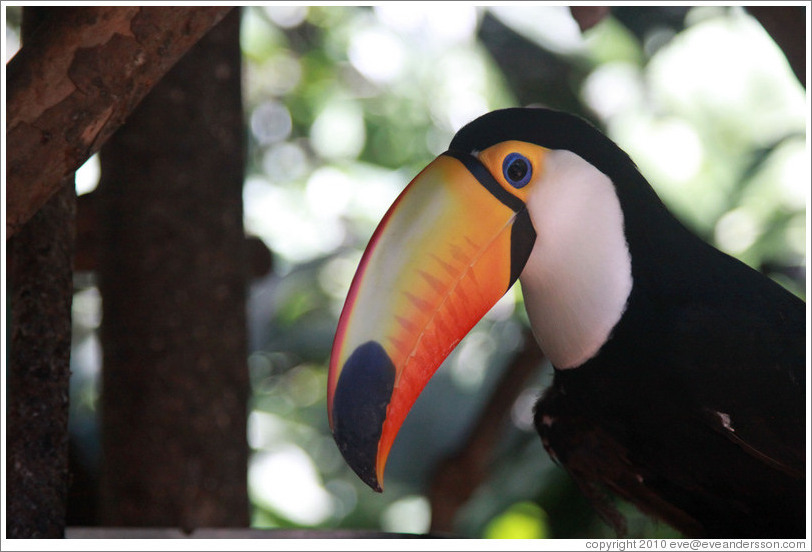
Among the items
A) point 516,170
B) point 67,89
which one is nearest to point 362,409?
point 516,170

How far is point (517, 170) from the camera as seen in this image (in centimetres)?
135

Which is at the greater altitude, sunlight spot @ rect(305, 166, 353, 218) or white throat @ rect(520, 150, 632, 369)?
sunlight spot @ rect(305, 166, 353, 218)

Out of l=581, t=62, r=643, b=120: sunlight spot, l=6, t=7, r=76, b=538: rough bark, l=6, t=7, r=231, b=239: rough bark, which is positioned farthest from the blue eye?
l=581, t=62, r=643, b=120: sunlight spot

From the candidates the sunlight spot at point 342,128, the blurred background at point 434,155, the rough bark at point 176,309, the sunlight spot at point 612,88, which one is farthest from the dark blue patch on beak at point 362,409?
the sunlight spot at point 342,128

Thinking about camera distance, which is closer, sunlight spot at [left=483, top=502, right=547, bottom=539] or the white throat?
the white throat

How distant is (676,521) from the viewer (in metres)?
1.56

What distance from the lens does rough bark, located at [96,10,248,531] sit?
6.65ft

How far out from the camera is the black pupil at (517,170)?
53.0 inches

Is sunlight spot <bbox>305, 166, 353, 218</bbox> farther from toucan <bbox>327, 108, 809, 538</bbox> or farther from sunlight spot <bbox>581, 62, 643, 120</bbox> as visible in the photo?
toucan <bbox>327, 108, 809, 538</bbox>

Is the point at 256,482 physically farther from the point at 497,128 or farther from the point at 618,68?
the point at 497,128

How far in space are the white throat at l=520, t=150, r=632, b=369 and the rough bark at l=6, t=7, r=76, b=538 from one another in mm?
726

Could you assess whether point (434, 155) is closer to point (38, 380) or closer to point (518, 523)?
point (518, 523)

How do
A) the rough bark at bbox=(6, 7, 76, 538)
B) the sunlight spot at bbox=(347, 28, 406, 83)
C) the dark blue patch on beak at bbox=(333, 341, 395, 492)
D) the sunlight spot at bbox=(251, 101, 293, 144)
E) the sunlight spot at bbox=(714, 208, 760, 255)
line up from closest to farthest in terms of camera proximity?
the dark blue patch on beak at bbox=(333, 341, 395, 492), the rough bark at bbox=(6, 7, 76, 538), the sunlight spot at bbox=(714, 208, 760, 255), the sunlight spot at bbox=(347, 28, 406, 83), the sunlight spot at bbox=(251, 101, 293, 144)

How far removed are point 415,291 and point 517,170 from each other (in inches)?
9.8
